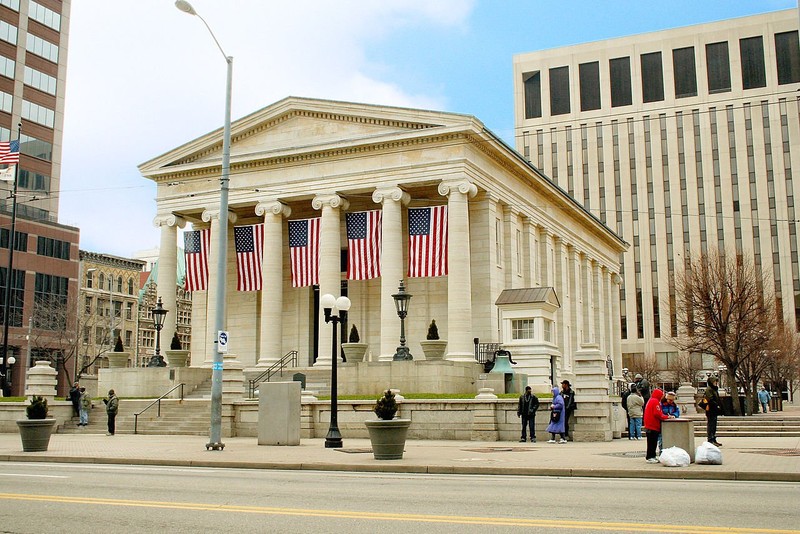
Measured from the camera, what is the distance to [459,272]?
41.0m

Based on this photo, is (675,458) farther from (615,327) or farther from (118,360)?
(615,327)

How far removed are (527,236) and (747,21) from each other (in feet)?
205

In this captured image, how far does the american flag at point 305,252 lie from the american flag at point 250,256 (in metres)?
2.12

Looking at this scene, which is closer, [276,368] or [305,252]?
[305,252]

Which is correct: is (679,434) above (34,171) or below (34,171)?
below

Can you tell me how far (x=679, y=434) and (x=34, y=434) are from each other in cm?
1621

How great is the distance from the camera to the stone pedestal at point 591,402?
2647 cm

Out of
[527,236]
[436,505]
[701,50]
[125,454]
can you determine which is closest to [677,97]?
[701,50]

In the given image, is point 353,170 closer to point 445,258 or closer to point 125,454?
point 445,258

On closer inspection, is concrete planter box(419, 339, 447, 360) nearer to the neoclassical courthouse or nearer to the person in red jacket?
the neoclassical courthouse

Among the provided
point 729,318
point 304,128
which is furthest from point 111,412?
point 729,318

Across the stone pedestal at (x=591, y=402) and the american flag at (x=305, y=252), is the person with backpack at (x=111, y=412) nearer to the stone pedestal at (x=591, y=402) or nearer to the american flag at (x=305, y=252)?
the american flag at (x=305, y=252)

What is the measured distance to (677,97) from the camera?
98500 mm

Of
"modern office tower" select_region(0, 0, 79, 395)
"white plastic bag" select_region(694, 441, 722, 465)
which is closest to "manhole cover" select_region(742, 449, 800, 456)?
"white plastic bag" select_region(694, 441, 722, 465)
